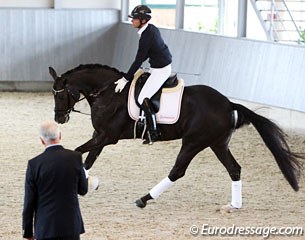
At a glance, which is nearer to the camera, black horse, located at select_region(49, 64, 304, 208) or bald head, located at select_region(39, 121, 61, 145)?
bald head, located at select_region(39, 121, 61, 145)

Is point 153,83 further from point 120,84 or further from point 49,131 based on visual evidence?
point 49,131

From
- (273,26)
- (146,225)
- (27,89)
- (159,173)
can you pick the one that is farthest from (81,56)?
(146,225)

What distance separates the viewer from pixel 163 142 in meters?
12.7

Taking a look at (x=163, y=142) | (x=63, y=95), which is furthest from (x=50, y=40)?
(x=63, y=95)

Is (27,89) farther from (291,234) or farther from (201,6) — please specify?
(291,234)

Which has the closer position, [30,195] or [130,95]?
[30,195]

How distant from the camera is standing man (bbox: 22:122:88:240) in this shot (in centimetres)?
513

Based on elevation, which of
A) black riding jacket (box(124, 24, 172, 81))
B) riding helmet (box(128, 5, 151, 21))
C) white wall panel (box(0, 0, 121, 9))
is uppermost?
riding helmet (box(128, 5, 151, 21))

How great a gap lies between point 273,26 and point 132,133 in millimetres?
6607

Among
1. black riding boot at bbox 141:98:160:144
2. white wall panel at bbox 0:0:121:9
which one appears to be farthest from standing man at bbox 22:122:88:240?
white wall panel at bbox 0:0:121:9

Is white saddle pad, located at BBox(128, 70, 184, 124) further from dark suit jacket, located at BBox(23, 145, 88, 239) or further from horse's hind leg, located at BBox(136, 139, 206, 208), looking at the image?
dark suit jacket, located at BBox(23, 145, 88, 239)

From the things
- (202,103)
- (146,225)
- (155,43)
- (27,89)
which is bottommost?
(27,89)

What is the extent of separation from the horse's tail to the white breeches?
79 centimetres

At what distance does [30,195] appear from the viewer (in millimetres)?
5145
